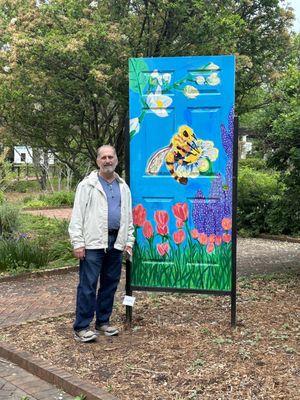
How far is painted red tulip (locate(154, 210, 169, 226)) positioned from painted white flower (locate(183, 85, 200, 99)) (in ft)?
3.84

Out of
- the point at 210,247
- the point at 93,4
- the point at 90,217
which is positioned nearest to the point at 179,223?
the point at 210,247

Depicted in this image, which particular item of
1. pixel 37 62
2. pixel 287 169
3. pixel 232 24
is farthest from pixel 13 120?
pixel 287 169

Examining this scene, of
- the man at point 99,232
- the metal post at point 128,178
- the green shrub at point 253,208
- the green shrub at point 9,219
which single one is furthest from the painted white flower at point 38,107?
the man at point 99,232

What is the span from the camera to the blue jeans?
538 centimetres

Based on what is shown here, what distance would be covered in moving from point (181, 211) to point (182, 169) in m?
0.42

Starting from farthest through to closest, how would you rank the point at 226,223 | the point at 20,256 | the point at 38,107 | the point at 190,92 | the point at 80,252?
the point at 38,107 → the point at 20,256 → the point at 226,223 → the point at 190,92 → the point at 80,252

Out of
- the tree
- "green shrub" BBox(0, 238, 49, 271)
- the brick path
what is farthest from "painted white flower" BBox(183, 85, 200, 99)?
"green shrub" BBox(0, 238, 49, 271)

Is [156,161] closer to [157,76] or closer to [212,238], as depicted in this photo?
[157,76]

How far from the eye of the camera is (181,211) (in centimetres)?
570

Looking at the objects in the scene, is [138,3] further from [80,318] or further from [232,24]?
[80,318]

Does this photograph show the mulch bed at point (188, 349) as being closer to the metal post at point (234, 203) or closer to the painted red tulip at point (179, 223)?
the metal post at point (234, 203)

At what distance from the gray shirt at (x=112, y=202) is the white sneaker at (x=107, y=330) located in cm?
101

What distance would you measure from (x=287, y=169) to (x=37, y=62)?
15.0 ft

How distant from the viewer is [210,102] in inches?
216
